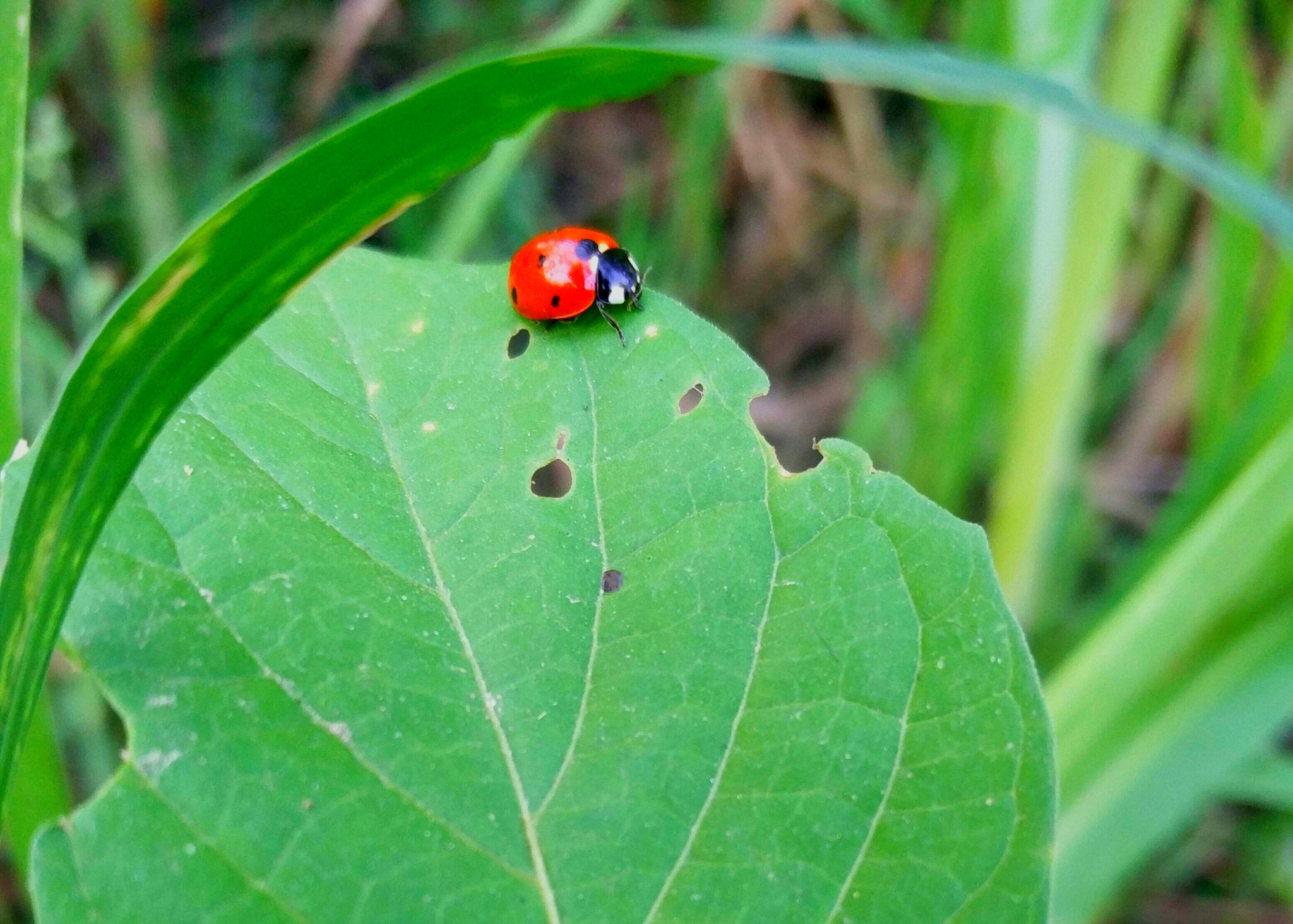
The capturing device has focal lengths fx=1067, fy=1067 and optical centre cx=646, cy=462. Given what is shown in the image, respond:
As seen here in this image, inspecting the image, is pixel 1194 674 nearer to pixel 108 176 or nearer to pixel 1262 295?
pixel 1262 295

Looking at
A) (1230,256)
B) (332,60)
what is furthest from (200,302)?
(332,60)

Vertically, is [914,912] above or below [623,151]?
below

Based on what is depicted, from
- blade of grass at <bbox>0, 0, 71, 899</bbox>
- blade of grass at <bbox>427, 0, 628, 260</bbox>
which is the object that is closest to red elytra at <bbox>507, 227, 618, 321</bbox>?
blade of grass at <bbox>0, 0, 71, 899</bbox>

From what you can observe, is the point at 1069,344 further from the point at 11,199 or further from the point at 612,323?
the point at 11,199

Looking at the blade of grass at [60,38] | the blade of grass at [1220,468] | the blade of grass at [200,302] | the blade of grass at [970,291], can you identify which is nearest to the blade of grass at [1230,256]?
the blade of grass at [1220,468]

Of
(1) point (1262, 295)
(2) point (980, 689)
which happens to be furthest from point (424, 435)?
(1) point (1262, 295)

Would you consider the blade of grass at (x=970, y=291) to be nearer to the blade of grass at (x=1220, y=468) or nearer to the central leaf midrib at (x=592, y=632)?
the blade of grass at (x=1220, y=468)

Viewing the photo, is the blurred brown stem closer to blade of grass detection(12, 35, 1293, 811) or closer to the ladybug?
the ladybug
